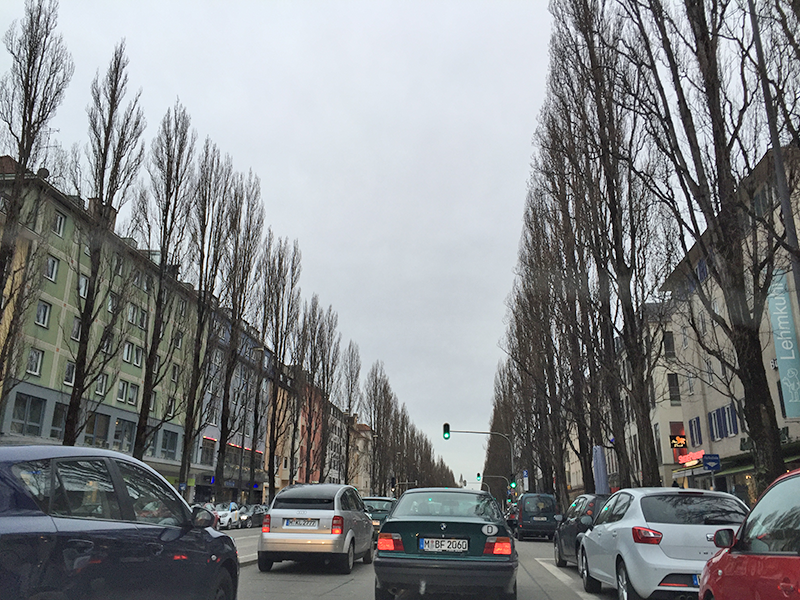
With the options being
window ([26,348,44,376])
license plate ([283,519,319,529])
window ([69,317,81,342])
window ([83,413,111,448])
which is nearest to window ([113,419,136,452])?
window ([83,413,111,448])

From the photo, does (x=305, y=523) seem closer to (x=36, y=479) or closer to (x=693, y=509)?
(x=693, y=509)

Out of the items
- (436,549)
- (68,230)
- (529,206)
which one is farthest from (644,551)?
(68,230)

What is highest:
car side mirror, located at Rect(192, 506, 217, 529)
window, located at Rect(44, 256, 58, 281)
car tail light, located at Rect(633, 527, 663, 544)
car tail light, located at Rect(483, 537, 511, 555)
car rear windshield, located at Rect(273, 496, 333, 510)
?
window, located at Rect(44, 256, 58, 281)

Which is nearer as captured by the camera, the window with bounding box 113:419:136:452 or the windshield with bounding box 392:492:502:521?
the windshield with bounding box 392:492:502:521

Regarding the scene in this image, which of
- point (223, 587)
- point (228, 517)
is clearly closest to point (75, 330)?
point (228, 517)

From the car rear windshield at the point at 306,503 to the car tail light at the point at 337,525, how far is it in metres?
0.27

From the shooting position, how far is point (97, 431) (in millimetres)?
41531

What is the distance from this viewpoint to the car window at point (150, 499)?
4.68 metres

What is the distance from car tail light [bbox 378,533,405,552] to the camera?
7.84 meters

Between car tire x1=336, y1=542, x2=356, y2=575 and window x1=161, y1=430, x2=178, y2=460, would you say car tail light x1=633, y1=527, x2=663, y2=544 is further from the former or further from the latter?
window x1=161, y1=430, x2=178, y2=460

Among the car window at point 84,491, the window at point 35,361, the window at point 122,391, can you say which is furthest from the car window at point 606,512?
the window at point 122,391

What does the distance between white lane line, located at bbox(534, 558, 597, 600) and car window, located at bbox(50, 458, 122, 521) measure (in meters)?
7.38

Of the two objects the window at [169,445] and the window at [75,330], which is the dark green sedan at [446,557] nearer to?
the window at [75,330]

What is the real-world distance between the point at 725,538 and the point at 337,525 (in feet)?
26.8
